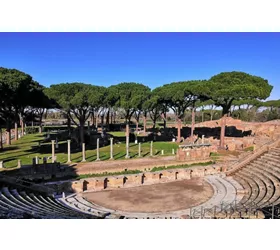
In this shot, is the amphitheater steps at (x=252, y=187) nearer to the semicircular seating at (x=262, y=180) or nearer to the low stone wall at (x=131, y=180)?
the semicircular seating at (x=262, y=180)

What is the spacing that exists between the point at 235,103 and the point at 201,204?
153 ft

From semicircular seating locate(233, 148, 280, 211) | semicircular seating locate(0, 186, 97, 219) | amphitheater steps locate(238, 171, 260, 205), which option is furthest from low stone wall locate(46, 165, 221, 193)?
semicircular seating locate(233, 148, 280, 211)

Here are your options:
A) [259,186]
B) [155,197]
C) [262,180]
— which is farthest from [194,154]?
[155,197]

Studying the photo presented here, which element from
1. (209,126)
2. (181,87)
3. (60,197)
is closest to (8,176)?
(60,197)

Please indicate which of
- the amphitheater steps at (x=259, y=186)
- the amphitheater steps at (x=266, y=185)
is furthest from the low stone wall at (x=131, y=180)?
the amphitheater steps at (x=266, y=185)

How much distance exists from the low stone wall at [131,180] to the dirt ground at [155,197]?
0.67m

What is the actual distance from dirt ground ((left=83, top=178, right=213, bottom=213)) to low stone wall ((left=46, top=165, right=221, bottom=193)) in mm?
675

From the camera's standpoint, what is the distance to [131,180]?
20.9 meters

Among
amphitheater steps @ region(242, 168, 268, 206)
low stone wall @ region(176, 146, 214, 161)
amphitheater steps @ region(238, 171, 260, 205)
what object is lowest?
amphitheater steps @ region(238, 171, 260, 205)

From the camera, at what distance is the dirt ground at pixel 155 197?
16.2 m

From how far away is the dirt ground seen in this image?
16.2 meters

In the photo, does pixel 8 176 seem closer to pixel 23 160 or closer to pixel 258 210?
pixel 23 160

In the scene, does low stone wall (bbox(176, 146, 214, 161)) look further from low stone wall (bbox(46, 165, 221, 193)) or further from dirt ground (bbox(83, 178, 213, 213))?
dirt ground (bbox(83, 178, 213, 213))

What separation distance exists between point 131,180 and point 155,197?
337 centimetres
